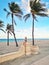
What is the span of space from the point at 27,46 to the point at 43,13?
9490 mm

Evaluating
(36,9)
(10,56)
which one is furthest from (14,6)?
(10,56)

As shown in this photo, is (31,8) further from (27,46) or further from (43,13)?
(27,46)

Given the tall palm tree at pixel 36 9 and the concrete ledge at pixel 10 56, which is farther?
the tall palm tree at pixel 36 9

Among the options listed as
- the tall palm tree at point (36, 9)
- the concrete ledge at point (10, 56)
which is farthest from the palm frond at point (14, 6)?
the concrete ledge at point (10, 56)

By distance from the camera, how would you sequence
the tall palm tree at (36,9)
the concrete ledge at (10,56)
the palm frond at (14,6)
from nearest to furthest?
1. the concrete ledge at (10,56)
2. the palm frond at (14,6)
3. the tall palm tree at (36,9)

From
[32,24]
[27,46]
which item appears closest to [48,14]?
[32,24]

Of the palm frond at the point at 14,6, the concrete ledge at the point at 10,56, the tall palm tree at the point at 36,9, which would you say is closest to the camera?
the concrete ledge at the point at 10,56

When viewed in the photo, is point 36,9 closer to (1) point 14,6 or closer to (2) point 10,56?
(1) point 14,6

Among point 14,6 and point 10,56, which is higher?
point 14,6

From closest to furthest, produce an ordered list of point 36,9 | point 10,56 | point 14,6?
1. point 10,56
2. point 14,6
3. point 36,9

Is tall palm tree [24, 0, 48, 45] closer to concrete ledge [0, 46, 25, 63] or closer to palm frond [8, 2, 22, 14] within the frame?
palm frond [8, 2, 22, 14]

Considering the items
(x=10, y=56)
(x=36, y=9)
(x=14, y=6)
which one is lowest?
(x=10, y=56)

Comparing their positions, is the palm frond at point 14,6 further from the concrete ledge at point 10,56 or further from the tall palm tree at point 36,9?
the concrete ledge at point 10,56

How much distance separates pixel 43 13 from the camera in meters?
21.6
